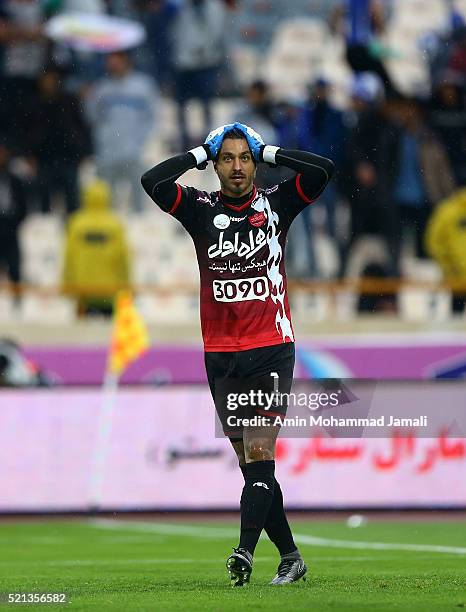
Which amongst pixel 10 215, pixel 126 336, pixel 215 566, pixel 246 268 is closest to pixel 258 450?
pixel 246 268

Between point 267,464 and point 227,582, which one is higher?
point 267,464

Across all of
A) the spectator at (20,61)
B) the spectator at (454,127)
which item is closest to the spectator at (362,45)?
the spectator at (454,127)

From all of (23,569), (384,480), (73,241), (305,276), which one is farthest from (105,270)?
(23,569)

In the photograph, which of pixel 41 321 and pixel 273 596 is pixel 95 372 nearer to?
pixel 41 321

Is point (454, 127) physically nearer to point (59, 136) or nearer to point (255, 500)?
point (59, 136)

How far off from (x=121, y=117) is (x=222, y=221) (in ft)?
43.9

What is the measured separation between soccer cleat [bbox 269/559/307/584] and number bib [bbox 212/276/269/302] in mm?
1371

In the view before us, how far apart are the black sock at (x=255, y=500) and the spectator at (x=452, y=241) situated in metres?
11.1

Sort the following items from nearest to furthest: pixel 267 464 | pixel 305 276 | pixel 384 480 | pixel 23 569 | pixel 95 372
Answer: pixel 267 464
pixel 23 569
pixel 384 480
pixel 95 372
pixel 305 276

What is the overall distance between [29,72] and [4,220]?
7.24 ft

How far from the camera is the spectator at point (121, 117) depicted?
2125 centimetres

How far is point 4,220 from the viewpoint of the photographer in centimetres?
2039

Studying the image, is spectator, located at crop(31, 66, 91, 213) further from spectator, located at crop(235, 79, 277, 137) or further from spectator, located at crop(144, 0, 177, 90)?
Answer: spectator, located at crop(235, 79, 277, 137)

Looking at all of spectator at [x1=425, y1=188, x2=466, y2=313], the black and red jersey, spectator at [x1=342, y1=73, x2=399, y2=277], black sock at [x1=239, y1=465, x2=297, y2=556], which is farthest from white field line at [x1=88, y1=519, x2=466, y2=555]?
spectator at [x1=342, y1=73, x2=399, y2=277]
